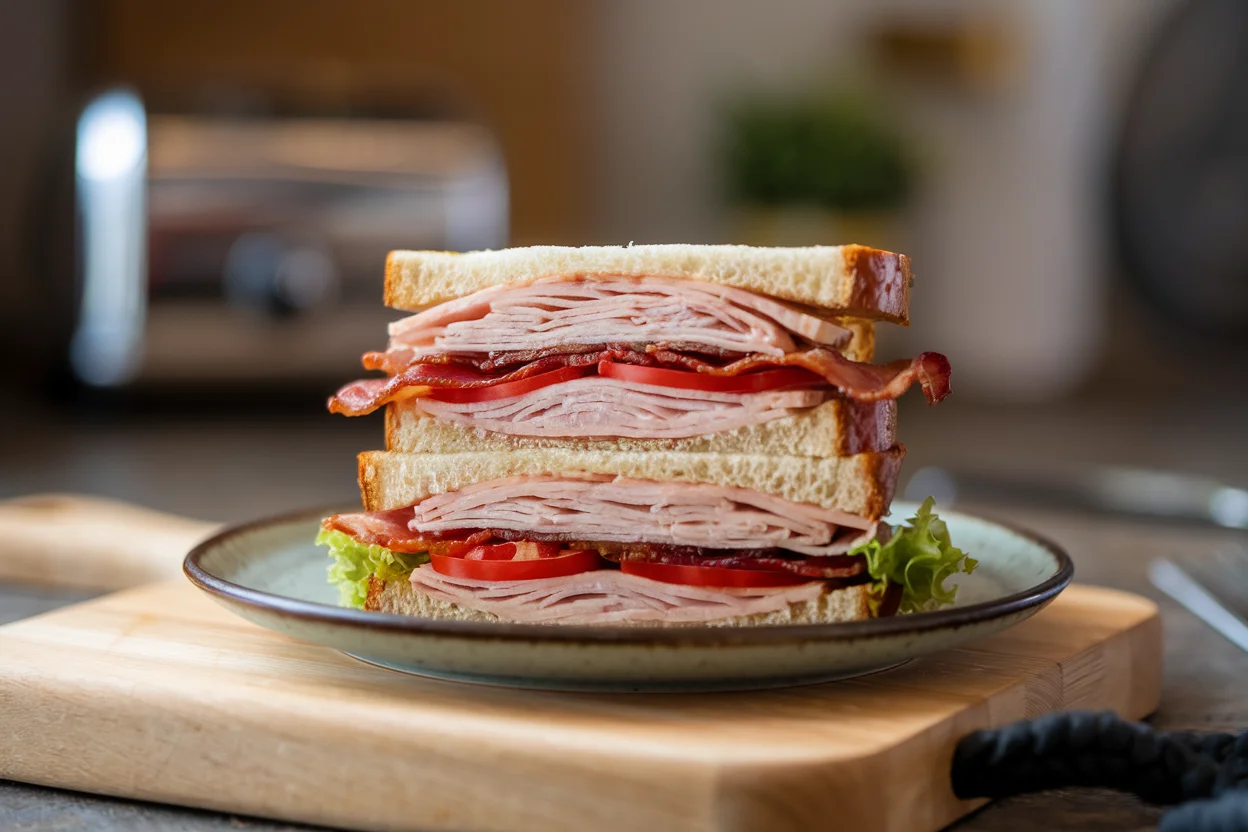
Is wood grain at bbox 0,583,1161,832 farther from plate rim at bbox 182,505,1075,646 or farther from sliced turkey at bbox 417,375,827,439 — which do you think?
sliced turkey at bbox 417,375,827,439

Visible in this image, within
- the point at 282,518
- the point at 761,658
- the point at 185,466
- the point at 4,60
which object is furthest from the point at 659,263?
the point at 4,60

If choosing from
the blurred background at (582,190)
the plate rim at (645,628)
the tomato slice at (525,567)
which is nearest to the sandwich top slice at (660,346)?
the tomato slice at (525,567)

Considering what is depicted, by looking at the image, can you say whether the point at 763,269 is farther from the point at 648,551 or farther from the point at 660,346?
the point at 648,551

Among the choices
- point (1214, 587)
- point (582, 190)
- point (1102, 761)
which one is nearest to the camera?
point (1102, 761)

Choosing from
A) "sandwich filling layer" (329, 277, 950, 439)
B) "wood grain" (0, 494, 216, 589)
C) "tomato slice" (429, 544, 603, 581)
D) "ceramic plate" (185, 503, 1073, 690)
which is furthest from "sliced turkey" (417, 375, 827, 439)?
"wood grain" (0, 494, 216, 589)

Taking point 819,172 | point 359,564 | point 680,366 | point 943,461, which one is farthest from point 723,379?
point 819,172

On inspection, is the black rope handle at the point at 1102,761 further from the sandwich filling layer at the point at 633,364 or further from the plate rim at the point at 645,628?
the sandwich filling layer at the point at 633,364
